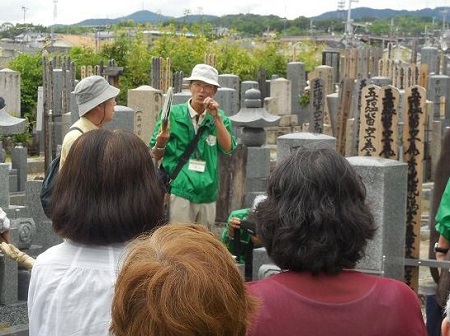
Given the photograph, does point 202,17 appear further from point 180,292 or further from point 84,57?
point 180,292

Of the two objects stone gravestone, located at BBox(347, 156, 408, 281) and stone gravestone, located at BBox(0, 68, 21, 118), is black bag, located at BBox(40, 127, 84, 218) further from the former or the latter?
stone gravestone, located at BBox(0, 68, 21, 118)

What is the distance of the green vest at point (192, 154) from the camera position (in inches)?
232

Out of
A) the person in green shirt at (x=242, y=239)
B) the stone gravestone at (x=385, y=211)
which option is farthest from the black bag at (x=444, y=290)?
the person in green shirt at (x=242, y=239)

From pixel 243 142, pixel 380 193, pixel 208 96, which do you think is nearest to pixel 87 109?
pixel 208 96

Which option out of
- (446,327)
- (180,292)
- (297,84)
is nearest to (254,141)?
(446,327)

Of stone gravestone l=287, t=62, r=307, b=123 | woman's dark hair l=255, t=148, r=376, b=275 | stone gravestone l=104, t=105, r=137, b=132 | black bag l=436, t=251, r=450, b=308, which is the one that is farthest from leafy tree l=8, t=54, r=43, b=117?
woman's dark hair l=255, t=148, r=376, b=275

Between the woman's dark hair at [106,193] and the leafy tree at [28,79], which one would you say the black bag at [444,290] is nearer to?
the woman's dark hair at [106,193]

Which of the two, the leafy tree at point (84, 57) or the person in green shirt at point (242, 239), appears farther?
the leafy tree at point (84, 57)

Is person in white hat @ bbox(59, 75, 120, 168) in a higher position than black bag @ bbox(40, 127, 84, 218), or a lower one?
higher

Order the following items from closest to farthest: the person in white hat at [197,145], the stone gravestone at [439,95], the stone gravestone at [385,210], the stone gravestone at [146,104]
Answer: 1. the stone gravestone at [385,210]
2. the person in white hat at [197,145]
3. the stone gravestone at [146,104]
4. the stone gravestone at [439,95]

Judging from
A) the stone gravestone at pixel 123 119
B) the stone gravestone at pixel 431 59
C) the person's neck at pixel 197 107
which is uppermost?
the stone gravestone at pixel 431 59

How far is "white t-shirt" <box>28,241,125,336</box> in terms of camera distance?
2.56 metres

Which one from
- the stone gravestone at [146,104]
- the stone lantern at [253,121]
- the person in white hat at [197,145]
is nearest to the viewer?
the person in white hat at [197,145]

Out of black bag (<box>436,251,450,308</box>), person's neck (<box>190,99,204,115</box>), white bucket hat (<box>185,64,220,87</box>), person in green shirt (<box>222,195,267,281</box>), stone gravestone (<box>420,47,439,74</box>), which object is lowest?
person in green shirt (<box>222,195,267,281</box>)
